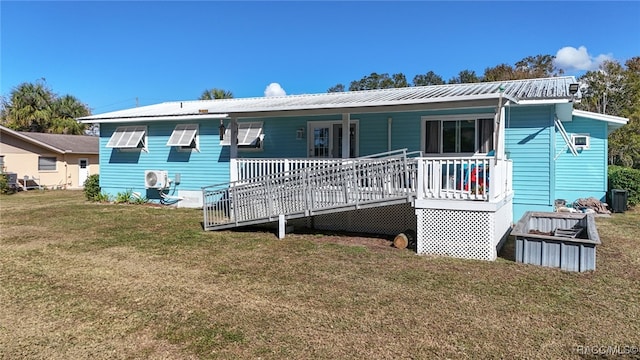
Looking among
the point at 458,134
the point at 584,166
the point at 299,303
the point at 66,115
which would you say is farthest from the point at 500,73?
the point at 66,115

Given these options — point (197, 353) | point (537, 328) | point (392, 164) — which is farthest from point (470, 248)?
point (197, 353)

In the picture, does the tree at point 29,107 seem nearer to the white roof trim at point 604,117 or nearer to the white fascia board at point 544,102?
the white fascia board at point 544,102

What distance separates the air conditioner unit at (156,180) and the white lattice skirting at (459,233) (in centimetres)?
979

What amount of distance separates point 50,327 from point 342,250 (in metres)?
4.84

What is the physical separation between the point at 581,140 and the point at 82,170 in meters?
27.5

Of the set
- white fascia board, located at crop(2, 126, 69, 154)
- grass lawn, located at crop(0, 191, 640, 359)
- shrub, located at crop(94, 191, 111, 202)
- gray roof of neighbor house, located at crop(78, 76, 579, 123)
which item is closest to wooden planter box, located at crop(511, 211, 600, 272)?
grass lawn, located at crop(0, 191, 640, 359)

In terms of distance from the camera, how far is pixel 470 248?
282 inches

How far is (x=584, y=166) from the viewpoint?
13672mm

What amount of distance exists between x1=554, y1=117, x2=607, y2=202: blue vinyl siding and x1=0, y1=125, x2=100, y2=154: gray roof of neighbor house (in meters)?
25.6

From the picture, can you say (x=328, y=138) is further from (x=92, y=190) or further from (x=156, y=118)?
(x=92, y=190)

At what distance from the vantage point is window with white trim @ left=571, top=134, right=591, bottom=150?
13.6 meters

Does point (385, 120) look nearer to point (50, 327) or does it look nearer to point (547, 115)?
point (547, 115)

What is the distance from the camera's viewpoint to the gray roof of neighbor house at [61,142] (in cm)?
2288

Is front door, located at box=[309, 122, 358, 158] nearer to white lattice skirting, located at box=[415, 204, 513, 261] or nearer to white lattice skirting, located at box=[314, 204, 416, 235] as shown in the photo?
white lattice skirting, located at box=[314, 204, 416, 235]
